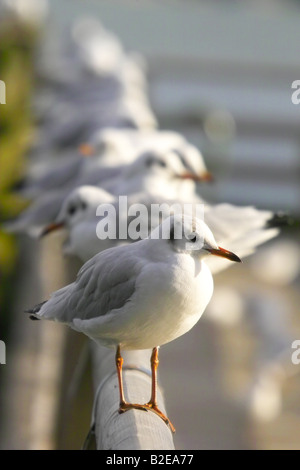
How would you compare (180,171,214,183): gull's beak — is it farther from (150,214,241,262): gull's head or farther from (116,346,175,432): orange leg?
(150,214,241,262): gull's head

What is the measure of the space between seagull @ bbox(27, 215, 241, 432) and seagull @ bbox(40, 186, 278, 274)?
22 centimetres

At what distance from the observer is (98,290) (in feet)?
4.51

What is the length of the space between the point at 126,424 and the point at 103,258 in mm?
253

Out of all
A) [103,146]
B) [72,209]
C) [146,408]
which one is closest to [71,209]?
[72,209]

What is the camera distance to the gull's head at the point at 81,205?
78.3 inches

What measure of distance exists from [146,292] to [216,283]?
3.41 metres

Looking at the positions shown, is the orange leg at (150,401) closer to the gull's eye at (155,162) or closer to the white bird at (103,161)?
the gull's eye at (155,162)

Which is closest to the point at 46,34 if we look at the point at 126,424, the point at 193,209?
the point at 193,209

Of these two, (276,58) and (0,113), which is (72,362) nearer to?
(0,113)

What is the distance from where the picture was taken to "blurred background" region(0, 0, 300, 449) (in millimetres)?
2693

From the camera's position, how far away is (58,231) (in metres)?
2.19

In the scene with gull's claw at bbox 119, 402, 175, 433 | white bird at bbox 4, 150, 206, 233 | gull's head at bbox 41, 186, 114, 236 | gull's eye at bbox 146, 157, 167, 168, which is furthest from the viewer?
gull's eye at bbox 146, 157, 167, 168

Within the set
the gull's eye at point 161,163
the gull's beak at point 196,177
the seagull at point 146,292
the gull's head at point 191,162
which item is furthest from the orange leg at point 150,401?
the gull's head at point 191,162

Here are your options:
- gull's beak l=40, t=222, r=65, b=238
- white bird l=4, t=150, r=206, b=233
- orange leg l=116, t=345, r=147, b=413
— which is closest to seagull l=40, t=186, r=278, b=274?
gull's beak l=40, t=222, r=65, b=238
